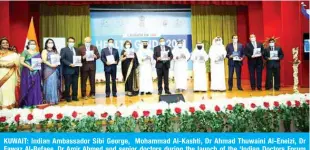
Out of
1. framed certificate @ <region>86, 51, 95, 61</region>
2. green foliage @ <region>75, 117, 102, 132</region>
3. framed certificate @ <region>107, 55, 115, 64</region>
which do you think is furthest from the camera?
framed certificate @ <region>107, 55, 115, 64</region>

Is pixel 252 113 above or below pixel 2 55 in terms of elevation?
below

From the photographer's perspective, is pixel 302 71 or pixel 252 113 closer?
pixel 252 113

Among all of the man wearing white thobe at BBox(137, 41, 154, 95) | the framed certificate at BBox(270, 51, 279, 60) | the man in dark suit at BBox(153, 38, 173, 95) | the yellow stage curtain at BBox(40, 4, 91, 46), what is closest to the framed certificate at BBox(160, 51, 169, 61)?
the man in dark suit at BBox(153, 38, 173, 95)

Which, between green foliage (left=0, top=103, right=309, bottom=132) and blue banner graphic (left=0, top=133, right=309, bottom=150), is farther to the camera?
green foliage (left=0, top=103, right=309, bottom=132)

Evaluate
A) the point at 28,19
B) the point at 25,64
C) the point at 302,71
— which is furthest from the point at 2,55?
the point at 302,71

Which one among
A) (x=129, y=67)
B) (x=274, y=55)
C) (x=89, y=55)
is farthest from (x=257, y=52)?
(x=89, y=55)

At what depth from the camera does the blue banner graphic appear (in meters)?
2.91

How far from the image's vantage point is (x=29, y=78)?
18.4 ft

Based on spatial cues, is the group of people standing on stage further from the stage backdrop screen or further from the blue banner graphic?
the stage backdrop screen

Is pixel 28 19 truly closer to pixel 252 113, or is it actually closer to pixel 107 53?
pixel 107 53

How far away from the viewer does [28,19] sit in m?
10.0

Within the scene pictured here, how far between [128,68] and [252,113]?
3286 mm

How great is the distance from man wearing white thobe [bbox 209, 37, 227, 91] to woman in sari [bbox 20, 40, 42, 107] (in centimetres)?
355

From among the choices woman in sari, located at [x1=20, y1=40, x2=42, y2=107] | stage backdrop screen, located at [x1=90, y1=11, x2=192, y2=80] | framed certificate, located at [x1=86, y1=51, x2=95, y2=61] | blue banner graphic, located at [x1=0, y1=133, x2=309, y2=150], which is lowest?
blue banner graphic, located at [x1=0, y1=133, x2=309, y2=150]
